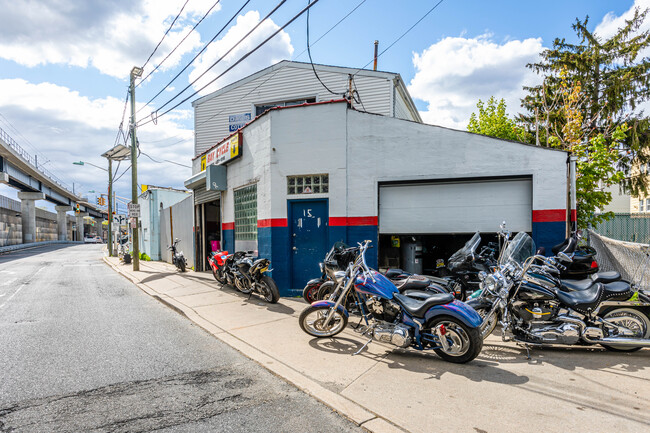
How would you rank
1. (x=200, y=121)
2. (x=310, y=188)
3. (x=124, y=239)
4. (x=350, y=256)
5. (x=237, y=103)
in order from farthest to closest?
(x=124, y=239) → (x=200, y=121) → (x=237, y=103) → (x=310, y=188) → (x=350, y=256)

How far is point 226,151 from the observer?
11000mm

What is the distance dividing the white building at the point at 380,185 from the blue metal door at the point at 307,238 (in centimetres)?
2

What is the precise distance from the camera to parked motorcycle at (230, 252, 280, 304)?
808 cm

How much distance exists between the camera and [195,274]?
13.1 m

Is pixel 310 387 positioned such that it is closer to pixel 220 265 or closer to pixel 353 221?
pixel 353 221

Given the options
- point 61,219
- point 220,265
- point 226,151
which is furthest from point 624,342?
point 61,219

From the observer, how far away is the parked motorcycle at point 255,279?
26.5 feet

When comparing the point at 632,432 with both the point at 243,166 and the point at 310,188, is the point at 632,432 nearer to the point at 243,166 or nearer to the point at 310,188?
the point at 310,188

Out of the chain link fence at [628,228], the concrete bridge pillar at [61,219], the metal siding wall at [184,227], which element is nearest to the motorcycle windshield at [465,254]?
the chain link fence at [628,228]

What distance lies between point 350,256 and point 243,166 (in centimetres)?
489

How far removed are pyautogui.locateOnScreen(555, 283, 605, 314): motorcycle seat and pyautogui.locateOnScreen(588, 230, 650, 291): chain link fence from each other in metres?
3.39

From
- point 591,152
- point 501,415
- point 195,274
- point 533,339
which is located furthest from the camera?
point 195,274

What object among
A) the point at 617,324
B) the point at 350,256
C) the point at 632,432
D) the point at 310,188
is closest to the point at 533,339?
the point at 617,324

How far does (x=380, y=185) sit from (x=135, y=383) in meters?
6.17
